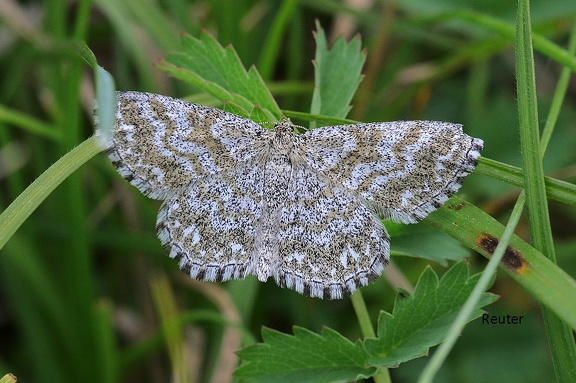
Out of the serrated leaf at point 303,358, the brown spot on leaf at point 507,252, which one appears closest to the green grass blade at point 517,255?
the brown spot on leaf at point 507,252

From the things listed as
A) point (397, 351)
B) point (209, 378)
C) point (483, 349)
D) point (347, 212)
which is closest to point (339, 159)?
point (347, 212)

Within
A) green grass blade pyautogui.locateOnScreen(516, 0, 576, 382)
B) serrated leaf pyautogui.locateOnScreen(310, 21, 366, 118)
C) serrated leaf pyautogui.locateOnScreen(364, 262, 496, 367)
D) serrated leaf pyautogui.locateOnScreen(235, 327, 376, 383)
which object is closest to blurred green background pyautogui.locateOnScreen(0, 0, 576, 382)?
serrated leaf pyautogui.locateOnScreen(310, 21, 366, 118)

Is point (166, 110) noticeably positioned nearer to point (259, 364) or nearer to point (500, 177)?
point (259, 364)

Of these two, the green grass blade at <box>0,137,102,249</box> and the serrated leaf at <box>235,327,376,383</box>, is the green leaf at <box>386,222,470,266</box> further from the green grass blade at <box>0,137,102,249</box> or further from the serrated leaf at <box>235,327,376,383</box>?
the green grass blade at <box>0,137,102,249</box>

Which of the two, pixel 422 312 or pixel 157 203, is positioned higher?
pixel 157 203

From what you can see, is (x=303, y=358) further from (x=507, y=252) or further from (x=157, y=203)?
(x=157, y=203)

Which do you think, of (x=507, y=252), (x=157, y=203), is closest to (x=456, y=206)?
(x=507, y=252)
